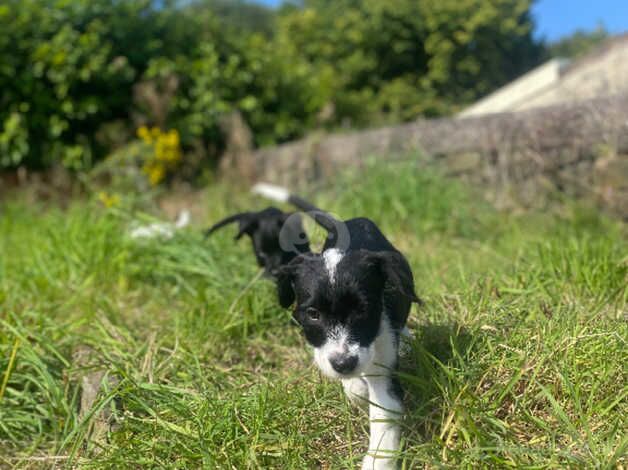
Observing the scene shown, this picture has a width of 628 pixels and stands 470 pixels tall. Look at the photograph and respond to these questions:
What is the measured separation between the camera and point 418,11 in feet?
52.1

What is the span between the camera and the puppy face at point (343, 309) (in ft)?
6.49

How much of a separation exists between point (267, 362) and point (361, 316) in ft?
4.62

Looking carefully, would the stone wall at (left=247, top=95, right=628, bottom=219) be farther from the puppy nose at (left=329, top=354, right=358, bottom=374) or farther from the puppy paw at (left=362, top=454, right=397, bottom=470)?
the puppy nose at (left=329, top=354, right=358, bottom=374)

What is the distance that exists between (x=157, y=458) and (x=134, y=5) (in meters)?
8.98

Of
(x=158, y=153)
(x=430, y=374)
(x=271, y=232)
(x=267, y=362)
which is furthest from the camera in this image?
(x=158, y=153)

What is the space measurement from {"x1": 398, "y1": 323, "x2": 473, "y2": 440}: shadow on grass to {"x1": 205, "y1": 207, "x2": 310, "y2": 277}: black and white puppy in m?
1.25

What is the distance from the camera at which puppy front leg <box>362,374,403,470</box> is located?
2148mm

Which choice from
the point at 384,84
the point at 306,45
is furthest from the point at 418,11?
the point at 306,45

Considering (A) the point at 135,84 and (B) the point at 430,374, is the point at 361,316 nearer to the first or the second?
(B) the point at 430,374

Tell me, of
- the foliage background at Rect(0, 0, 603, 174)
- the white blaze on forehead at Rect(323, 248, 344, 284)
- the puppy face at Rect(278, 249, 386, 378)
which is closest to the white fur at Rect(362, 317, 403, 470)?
the puppy face at Rect(278, 249, 386, 378)

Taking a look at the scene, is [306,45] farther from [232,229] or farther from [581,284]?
[581,284]

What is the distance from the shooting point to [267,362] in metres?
3.31

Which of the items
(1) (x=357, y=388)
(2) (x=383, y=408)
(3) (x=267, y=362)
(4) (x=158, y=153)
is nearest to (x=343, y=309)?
(2) (x=383, y=408)

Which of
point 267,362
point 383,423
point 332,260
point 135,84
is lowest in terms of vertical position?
point 267,362
